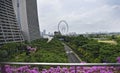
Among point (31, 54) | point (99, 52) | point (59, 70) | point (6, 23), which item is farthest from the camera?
point (6, 23)

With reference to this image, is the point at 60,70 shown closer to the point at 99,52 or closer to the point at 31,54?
the point at 31,54

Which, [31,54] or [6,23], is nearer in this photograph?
[31,54]

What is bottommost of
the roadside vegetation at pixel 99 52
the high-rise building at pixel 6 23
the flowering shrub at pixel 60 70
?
the roadside vegetation at pixel 99 52

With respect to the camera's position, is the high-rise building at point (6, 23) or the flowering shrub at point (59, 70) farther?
the high-rise building at point (6, 23)

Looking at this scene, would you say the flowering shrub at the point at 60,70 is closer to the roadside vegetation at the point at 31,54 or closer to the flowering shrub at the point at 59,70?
the flowering shrub at the point at 59,70

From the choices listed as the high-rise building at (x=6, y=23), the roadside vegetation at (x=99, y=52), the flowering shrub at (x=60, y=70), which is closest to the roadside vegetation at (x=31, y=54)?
the roadside vegetation at (x=99, y=52)

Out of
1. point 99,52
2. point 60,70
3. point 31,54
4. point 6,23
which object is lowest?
point 99,52

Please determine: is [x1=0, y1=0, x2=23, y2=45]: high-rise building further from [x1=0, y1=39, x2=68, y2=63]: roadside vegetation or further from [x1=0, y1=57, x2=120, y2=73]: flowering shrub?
[x1=0, y1=57, x2=120, y2=73]: flowering shrub

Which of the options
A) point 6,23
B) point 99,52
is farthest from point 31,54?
point 6,23

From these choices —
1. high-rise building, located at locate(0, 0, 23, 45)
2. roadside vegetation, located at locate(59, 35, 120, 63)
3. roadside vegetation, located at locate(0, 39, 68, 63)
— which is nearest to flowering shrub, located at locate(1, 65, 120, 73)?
roadside vegetation, located at locate(0, 39, 68, 63)

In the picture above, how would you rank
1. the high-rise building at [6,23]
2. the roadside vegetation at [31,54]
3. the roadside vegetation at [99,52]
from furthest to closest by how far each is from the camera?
1. the high-rise building at [6,23]
2. the roadside vegetation at [99,52]
3. the roadside vegetation at [31,54]

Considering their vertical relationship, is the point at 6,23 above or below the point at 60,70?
above
